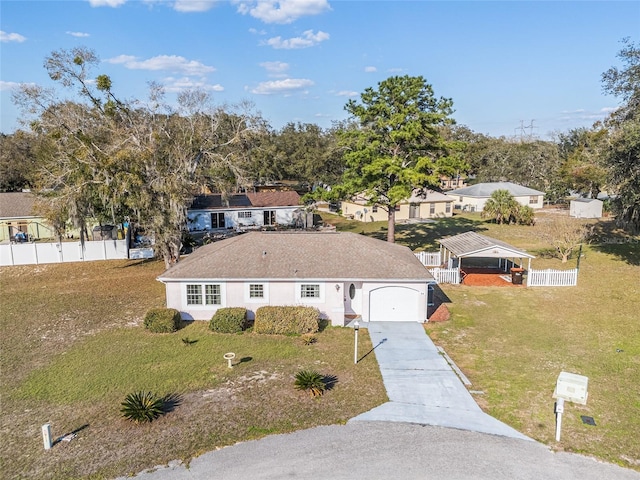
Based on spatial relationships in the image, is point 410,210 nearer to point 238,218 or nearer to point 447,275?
point 238,218

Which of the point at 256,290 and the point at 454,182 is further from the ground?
the point at 454,182

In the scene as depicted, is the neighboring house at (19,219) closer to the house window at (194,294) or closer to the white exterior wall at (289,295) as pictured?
the house window at (194,294)

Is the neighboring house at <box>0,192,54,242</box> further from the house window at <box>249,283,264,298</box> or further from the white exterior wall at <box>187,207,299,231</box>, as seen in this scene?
→ the house window at <box>249,283,264,298</box>

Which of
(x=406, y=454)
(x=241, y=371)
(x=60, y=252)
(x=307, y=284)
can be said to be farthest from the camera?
(x=60, y=252)

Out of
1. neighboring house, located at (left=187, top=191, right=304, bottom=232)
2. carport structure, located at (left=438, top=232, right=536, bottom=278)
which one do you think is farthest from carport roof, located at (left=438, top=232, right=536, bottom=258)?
neighboring house, located at (left=187, top=191, right=304, bottom=232)

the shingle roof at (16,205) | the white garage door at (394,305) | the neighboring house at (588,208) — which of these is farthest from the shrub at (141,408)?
the neighboring house at (588,208)

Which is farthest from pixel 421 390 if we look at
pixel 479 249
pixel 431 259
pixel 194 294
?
pixel 431 259

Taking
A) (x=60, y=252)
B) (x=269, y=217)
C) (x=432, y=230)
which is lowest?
(x=432, y=230)
